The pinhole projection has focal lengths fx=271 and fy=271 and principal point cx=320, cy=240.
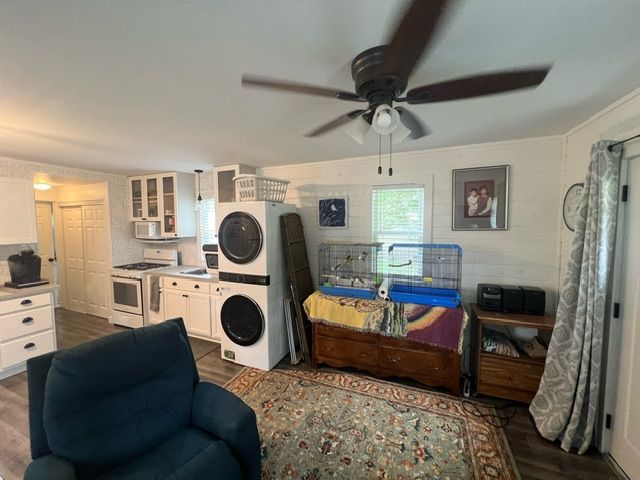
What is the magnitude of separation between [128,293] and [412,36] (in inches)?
186

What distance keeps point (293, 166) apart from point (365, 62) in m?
2.51

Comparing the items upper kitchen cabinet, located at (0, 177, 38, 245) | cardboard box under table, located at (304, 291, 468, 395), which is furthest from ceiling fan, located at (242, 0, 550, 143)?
upper kitchen cabinet, located at (0, 177, 38, 245)

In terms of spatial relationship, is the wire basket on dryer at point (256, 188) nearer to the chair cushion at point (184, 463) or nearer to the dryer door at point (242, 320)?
the dryer door at point (242, 320)

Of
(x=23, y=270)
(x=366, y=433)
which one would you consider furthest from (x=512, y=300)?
(x=23, y=270)

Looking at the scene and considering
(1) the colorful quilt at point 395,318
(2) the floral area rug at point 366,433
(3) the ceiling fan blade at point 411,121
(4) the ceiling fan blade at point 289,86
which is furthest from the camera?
(1) the colorful quilt at point 395,318

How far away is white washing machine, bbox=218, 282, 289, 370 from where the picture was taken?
288 cm

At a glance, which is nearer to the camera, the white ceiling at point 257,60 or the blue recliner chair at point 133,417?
the white ceiling at point 257,60

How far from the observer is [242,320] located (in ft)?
9.80

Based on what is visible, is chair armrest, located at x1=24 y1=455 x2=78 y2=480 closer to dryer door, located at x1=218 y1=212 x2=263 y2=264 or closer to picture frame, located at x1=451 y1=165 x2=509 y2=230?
dryer door, located at x1=218 y1=212 x2=263 y2=264

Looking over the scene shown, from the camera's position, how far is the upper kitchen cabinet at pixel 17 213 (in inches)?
122

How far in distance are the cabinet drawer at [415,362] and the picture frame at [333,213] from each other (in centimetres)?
153

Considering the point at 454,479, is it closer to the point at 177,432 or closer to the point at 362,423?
the point at 362,423

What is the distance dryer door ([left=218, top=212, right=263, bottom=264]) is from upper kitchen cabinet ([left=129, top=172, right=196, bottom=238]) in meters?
1.55

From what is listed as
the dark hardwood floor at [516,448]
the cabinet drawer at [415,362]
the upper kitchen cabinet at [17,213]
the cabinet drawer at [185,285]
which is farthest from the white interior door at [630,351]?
the upper kitchen cabinet at [17,213]
